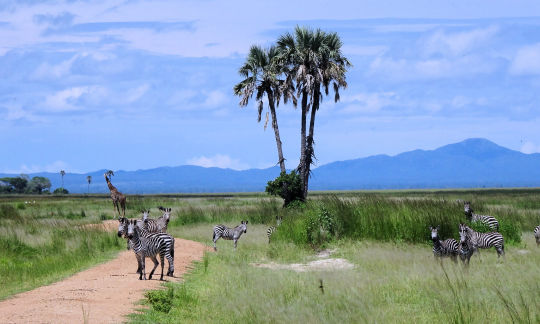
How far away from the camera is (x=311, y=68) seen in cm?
4981

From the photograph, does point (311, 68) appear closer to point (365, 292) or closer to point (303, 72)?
point (303, 72)

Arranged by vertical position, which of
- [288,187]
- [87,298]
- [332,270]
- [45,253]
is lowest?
[332,270]

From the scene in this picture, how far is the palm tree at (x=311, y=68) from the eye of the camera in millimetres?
A: 49125

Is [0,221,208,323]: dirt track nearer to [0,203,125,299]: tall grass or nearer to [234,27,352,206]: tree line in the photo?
[0,203,125,299]: tall grass

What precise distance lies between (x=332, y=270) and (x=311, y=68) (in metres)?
31.5

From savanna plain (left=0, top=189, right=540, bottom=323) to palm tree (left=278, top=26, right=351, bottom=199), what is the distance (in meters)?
15.1

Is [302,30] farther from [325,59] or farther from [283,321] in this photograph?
[283,321]

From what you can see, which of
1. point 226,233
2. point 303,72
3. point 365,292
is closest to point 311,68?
point 303,72

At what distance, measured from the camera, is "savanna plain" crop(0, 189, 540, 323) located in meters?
12.1

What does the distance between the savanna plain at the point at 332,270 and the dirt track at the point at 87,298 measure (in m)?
0.47

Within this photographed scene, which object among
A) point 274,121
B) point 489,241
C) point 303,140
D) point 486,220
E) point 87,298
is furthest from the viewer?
point 274,121

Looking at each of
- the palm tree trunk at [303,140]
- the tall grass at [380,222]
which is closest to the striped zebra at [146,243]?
the tall grass at [380,222]

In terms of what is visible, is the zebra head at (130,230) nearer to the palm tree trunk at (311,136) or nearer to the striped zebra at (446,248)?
the striped zebra at (446,248)

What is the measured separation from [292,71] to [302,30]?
317cm
